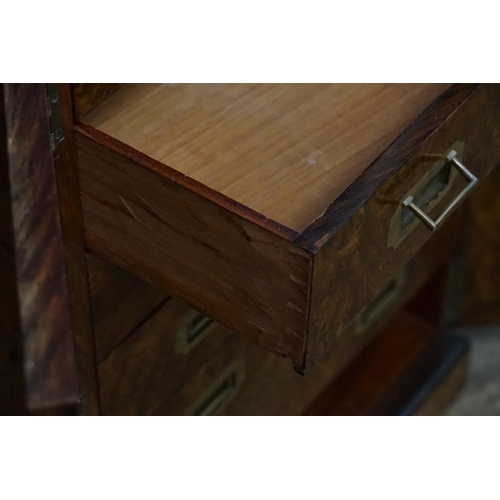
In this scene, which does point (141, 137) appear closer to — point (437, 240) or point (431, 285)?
point (437, 240)

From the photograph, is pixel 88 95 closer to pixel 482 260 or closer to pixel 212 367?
pixel 212 367

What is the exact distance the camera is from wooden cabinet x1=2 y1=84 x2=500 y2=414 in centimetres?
70

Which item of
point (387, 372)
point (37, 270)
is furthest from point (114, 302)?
point (387, 372)

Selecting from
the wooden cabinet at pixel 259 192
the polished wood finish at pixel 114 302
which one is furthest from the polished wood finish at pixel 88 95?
the polished wood finish at pixel 114 302

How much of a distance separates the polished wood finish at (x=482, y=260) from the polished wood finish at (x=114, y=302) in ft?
2.21

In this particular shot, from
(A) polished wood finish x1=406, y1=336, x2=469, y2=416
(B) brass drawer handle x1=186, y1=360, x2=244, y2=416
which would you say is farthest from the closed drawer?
(A) polished wood finish x1=406, y1=336, x2=469, y2=416

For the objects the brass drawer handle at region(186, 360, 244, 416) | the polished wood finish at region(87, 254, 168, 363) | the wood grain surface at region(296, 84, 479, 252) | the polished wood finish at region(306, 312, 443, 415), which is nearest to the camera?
the wood grain surface at region(296, 84, 479, 252)

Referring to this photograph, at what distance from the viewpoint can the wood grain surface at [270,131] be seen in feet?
2.45

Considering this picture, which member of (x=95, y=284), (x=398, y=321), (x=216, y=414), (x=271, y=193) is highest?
(x=271, y=193)

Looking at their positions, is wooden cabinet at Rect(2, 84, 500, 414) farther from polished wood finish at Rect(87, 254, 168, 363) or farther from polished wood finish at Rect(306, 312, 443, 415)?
polished wood finish at Rect(306, 312, 443, 415)

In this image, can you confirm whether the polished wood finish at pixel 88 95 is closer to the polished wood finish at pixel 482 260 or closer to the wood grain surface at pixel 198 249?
the wood grain surface at pixel 198 249

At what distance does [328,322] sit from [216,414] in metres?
0.47

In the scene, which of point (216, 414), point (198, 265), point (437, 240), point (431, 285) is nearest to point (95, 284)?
point (198, 265)
